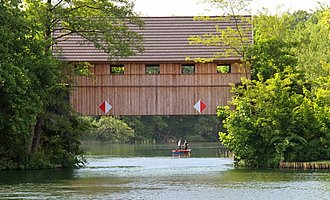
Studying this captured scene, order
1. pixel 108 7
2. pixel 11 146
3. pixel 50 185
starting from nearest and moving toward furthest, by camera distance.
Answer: pixel 50 185 < pixel 11 146 < pixel 108 7

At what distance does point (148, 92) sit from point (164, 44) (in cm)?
271

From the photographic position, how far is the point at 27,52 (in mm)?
33844

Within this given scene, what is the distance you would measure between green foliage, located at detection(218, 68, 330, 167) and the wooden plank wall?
9.38 feet

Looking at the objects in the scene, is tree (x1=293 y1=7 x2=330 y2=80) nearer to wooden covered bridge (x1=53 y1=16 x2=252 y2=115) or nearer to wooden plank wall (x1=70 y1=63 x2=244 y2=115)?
wooden covered bridge (x1=53 y1=16 x2=252 y2=115)

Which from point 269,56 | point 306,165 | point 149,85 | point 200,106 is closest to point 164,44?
point 149,85

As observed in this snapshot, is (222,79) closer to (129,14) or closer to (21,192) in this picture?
(129,14)

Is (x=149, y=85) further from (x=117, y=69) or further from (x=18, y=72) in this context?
(x=18, y=72)

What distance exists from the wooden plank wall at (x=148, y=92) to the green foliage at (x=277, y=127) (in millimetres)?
2859

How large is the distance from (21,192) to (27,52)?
34.8 feet

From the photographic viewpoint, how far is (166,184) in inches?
1068

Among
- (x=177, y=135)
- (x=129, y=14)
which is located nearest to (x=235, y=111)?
(x=129, y=14)

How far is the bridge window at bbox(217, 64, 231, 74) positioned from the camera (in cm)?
4116

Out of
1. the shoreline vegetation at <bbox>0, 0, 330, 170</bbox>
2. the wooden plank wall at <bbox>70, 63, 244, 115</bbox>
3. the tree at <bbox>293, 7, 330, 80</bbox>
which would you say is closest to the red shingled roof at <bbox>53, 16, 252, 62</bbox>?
the shoreline vegetation at <bbox>0, 0, 330, 170</bbox>

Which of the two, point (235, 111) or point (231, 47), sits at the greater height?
point (231, 47)
